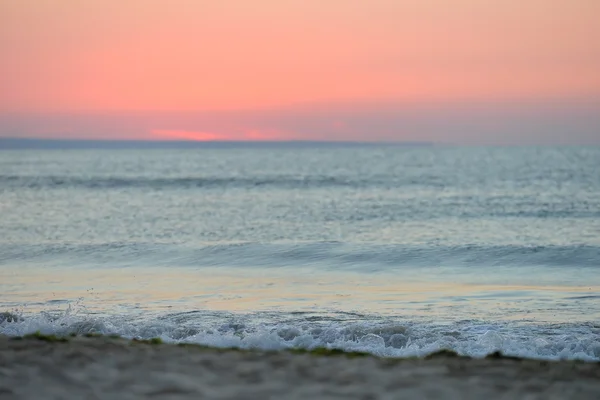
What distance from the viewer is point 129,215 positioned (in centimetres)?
3456

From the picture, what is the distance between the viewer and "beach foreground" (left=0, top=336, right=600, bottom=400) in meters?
6.44

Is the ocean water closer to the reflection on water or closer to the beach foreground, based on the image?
the reflection on water

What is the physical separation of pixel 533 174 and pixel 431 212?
108ft

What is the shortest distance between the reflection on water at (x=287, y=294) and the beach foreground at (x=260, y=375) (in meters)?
5.92

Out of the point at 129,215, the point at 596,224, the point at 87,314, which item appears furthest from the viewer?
the point at 129,215

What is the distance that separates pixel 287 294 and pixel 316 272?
→ 3.41 m

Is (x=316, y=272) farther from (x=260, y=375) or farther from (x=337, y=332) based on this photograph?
(x=260, y=375)

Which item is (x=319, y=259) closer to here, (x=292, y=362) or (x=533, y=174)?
(x=292, y=362)

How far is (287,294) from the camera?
16031 millimetres

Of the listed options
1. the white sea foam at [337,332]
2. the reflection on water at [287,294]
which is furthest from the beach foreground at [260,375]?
the reflection on water at [287,294]

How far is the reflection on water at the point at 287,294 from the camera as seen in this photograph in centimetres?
1421

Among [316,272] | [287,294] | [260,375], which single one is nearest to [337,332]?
[287,294]

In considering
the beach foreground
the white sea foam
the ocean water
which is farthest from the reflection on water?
the beach foreground

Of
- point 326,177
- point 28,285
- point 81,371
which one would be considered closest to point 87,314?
point 28,285
